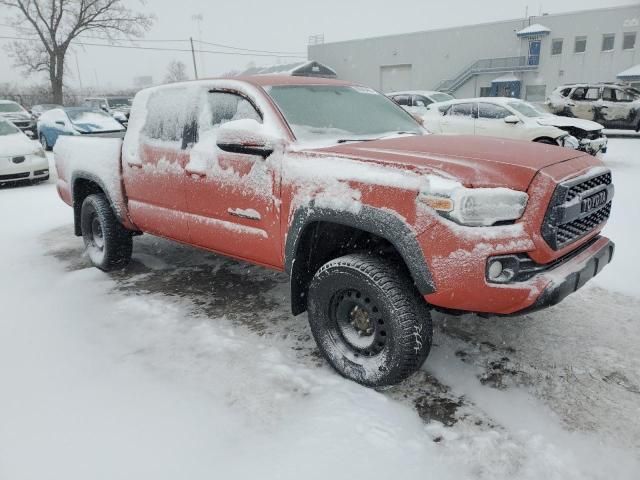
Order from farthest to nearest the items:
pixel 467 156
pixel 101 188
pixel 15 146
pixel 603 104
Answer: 1. pixel 603 104
2. pixel 15 146
3. pixel 101 188
4. pixel 467 156

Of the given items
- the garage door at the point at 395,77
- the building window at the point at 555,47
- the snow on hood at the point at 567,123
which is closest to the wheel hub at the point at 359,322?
the snow on hood at the point at 567,123

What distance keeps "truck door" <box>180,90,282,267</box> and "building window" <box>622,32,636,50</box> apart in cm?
3623

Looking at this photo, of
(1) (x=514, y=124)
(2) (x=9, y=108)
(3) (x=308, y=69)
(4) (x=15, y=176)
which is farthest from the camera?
(3) (x=308, y=69)

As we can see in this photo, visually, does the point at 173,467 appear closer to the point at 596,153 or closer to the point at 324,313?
the point at 324,313

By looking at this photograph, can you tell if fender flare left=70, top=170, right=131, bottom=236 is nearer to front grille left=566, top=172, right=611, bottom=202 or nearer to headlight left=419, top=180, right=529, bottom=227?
headlight left=419, top=180, right=529, bottom=227

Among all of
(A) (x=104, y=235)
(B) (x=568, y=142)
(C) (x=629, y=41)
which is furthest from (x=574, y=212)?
(C) (x=629, y=41)

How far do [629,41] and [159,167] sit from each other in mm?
36559

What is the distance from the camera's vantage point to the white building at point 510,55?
103ft

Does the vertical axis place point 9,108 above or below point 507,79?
below

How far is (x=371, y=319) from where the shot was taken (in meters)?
2.74

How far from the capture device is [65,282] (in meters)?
4.56

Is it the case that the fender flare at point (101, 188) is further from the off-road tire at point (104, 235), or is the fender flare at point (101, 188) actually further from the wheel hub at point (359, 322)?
the wheel hub at point (359, 322)

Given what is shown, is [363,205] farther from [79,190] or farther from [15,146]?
[15,146]

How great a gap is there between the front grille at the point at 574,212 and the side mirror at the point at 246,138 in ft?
5.42
